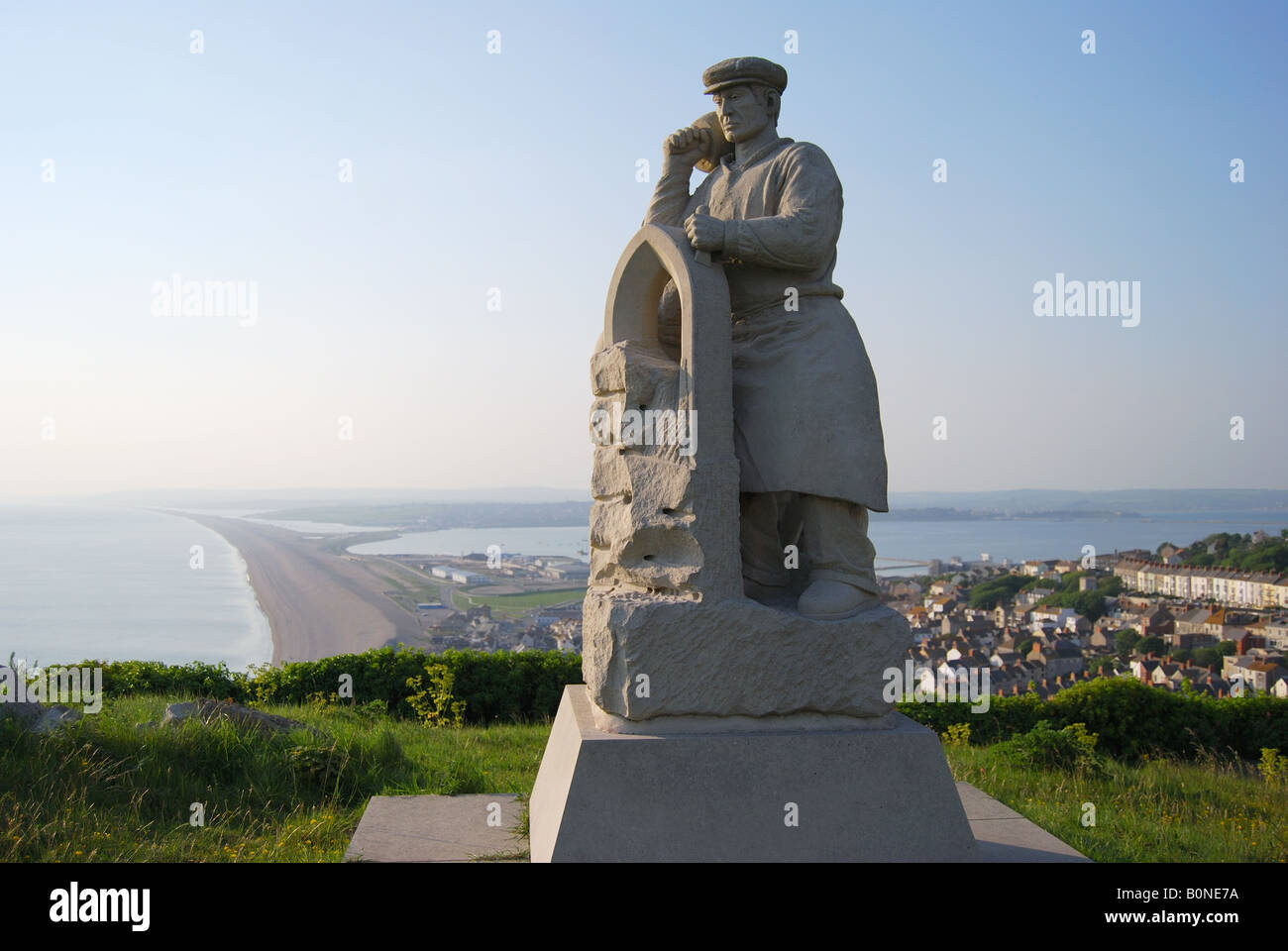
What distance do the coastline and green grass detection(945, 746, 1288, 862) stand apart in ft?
16.9

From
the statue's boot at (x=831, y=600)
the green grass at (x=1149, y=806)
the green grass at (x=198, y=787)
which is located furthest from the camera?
the green grass at (x=1149, y=806)

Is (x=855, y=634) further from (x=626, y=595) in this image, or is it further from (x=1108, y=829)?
(x=1108, y=829)

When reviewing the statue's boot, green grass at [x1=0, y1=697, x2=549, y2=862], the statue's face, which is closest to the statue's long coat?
the statue's face

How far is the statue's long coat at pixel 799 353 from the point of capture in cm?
378

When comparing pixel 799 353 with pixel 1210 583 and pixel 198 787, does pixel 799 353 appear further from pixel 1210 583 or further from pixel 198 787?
pixel 1210 583

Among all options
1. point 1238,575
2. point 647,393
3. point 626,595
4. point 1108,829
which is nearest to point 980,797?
point 1108,829

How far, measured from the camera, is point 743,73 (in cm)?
416

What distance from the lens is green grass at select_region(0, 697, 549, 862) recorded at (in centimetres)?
402

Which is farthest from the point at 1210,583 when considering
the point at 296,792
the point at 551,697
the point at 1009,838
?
the point at 296,792

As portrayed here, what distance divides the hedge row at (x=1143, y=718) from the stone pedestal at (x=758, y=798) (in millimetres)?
4163

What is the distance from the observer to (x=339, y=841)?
4246 mm

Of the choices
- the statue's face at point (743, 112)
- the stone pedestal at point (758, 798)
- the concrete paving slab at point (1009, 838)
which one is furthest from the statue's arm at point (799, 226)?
the concrete paving slab at point (1009, 838)

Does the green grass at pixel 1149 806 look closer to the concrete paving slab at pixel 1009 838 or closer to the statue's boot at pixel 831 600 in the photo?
the concrete paving slab at pixel 1009 838
